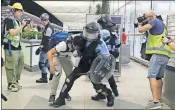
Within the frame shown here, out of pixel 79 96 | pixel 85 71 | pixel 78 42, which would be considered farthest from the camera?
pixel 79 96

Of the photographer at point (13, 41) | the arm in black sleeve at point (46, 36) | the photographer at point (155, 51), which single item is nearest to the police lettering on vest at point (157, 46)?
the photographer at point (155, 51)

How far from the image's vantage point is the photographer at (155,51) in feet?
12.8

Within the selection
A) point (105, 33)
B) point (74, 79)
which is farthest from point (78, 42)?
point (105, 33)

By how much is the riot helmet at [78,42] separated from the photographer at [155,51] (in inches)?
30.8

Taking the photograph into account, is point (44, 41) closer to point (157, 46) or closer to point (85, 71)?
point (85, 71)

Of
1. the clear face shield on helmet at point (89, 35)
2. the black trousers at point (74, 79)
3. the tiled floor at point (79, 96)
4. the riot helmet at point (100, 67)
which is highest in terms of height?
the clear face shield on helmet at point (89, 35)

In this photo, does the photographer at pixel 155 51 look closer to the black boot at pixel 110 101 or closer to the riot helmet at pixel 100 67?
the black boot at pixel 110 101

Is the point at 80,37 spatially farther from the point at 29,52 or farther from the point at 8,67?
the point at 29,52

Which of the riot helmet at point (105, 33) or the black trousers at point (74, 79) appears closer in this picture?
the black trousers at point (74, 79)

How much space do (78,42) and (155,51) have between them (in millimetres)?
1049

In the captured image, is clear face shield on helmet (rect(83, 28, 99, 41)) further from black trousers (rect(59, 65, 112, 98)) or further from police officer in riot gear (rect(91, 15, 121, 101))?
police officer in riot gear (rect(91, 15, 121, 101))

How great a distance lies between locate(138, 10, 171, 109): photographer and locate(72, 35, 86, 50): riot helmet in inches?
30.8

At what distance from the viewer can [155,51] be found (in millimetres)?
3924

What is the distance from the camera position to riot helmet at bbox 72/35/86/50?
3.65m
